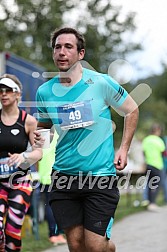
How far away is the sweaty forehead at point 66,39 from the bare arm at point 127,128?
64cm

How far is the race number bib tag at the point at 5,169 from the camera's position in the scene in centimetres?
597

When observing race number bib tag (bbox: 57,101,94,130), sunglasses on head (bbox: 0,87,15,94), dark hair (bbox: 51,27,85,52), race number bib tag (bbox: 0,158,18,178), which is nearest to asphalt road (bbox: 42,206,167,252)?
race number bib tag (bbox: 0,158,18,178)

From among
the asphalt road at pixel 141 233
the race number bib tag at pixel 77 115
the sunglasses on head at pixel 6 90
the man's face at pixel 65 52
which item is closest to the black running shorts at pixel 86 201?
the race number bib tag at pixel 77 115

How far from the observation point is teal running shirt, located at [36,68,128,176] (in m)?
Answer: 5.00

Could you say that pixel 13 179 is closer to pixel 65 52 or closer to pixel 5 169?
pixel 5 169

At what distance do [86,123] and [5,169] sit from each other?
1.33 m

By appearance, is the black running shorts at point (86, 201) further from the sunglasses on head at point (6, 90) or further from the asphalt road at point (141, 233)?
the asphalt road at point (141, 233)

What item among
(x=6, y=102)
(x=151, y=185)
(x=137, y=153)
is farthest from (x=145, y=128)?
Result: (x=6, y=102)

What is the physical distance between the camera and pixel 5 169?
5.98m

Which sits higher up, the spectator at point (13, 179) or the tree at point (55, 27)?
the tree at point (55, 27)

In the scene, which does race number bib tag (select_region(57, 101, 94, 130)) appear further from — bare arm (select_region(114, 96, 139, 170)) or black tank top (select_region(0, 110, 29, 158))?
black tank top (select_region(0, 110, 29, 158))

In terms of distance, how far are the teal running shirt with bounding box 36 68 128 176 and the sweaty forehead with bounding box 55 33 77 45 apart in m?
0.29

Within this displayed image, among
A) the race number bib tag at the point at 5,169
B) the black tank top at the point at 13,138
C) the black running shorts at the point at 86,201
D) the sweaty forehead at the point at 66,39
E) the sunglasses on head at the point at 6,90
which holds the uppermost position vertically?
the sweaty forehead at the point at 66,39

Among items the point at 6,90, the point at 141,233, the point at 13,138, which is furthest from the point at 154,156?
the point at 13,138
